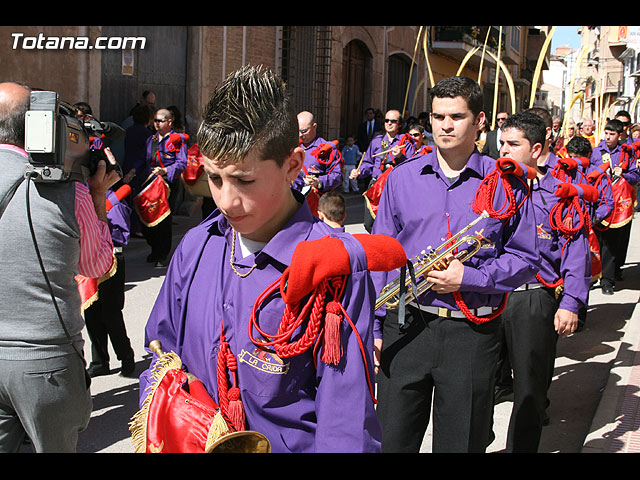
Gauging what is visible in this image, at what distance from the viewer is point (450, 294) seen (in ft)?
11.2

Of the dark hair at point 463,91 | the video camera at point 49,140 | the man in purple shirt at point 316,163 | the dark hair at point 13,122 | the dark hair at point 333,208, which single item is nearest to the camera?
the video camera at point 49,140

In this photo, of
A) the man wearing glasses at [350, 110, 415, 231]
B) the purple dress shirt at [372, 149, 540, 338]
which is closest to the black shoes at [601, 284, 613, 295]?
the man wearing glasses at [350, 110, 415, 231]

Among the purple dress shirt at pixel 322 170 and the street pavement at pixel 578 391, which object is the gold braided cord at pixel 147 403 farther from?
the purple dress shirt at pixel 322 170

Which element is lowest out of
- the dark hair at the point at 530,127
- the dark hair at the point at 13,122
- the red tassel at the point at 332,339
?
the red tassel at the point at 332,339

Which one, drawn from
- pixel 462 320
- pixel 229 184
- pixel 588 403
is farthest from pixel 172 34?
pixel 229 184

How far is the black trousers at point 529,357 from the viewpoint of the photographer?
13.9ft

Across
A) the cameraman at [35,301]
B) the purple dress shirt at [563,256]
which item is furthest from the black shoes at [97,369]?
the purple dress shirt at [563,256]

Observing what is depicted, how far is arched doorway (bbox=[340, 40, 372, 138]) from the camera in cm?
2258

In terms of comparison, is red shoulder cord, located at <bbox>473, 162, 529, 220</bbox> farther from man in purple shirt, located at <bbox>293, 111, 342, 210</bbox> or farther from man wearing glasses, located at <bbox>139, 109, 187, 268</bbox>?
man wearing glasses, located at <bbox>139, 109, 187, 268</bbox>

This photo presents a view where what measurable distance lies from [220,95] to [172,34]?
1395 centimetres

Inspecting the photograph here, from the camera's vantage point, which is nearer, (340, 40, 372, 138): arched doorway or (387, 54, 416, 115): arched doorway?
(340, 40, 372, 138): arched doorway

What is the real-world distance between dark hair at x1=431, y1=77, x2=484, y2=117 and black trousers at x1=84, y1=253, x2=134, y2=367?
325cm

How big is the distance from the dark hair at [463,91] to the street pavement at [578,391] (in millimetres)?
2281
